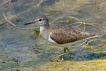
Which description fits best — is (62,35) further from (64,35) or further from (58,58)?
(58,58)

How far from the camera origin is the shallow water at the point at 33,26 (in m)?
7.74

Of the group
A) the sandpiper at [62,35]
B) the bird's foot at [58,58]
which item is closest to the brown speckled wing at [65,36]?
the sandpiper at [62,35]

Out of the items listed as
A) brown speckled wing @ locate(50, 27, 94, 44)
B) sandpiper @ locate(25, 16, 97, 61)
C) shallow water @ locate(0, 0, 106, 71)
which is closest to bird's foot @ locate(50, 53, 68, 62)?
shallow water @ locate(0, 0, 106, 71)

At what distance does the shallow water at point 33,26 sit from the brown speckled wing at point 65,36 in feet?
1.35

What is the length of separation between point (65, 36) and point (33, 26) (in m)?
2.10

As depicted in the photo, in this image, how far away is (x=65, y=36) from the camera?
7680 mm

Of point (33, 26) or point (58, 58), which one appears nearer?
point (58, 58)

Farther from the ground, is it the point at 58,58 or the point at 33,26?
the point at 33,26

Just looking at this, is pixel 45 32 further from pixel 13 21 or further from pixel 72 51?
pixel 13 21

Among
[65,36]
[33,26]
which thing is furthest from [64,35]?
[33,26]

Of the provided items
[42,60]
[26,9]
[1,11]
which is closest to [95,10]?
[26,9]

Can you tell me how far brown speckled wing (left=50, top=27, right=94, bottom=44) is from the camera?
7.59 meters

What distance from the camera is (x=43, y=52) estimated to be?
319 inches

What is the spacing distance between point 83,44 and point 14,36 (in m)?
1.80
